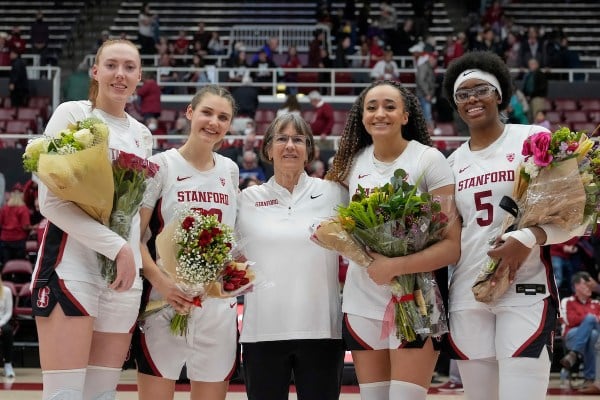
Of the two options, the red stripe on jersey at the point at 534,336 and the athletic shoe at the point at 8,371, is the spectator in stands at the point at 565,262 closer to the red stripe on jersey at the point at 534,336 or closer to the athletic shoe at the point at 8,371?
the athletic shoe at the point at 8,371

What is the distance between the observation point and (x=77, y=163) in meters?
3.80

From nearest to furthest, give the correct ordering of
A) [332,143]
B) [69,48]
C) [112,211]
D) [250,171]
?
[112,211] → [250,171] → [332,143] → [69,48]

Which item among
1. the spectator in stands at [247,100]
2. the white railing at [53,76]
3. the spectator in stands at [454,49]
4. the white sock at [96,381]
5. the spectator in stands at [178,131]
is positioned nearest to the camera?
the white sock at [96,381]

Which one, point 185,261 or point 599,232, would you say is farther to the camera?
point 599,232

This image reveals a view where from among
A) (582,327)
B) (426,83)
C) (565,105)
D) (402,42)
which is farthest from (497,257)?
(402,42)

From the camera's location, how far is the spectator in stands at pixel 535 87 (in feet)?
50.6

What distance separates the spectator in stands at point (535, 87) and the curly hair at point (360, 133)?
11217mm

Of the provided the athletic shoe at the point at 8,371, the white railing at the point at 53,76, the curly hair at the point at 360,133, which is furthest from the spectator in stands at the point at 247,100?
the curly hair at the point at 360,133

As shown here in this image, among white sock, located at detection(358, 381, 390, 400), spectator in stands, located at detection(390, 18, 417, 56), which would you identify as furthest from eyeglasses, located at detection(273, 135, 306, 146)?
spectator in stands, located at detection(390, 18, 417, 56)

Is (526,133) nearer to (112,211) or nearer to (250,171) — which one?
(112,211)

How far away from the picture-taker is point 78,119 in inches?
163

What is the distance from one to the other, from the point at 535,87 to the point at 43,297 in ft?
42.1

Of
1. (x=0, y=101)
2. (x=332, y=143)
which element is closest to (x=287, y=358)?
(x=332, y=143)

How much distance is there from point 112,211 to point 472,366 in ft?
5.71
